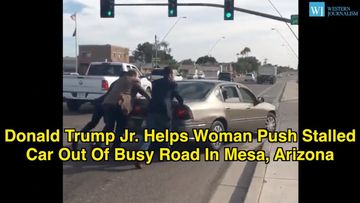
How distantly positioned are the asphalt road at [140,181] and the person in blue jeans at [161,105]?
700 millimetres

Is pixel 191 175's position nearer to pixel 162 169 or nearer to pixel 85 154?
pixel 162 169

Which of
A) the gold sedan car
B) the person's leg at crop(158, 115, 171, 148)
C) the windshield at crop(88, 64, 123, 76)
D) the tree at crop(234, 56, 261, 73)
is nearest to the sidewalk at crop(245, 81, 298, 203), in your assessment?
the gold sedan car

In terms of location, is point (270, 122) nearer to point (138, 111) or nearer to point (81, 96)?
point (138, 111)

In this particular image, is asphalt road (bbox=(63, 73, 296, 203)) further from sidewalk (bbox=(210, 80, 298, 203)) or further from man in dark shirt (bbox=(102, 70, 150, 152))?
man in dark shirt (bbox=(102, 70, 150, 152))

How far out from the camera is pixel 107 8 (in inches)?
1017

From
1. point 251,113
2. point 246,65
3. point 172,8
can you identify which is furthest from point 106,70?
point 246,65

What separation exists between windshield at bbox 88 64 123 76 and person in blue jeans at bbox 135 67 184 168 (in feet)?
30.3

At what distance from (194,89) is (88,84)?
729cm

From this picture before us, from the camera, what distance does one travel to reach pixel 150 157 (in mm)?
8016

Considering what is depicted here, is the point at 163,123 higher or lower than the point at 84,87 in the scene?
lower

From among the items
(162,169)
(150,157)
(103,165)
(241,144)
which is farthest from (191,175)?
(241,144)

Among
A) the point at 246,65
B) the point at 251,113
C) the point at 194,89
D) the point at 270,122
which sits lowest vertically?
the point at 270,122

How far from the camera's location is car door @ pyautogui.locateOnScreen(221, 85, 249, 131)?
9.49 meters
